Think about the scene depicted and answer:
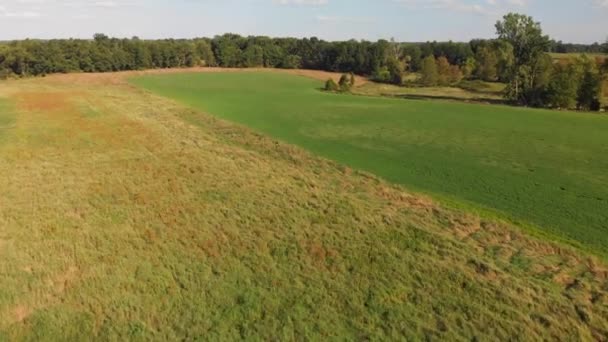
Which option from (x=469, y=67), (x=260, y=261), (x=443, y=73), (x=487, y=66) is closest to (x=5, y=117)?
(x=260, y=261)

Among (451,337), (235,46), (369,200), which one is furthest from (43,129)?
(235,46)

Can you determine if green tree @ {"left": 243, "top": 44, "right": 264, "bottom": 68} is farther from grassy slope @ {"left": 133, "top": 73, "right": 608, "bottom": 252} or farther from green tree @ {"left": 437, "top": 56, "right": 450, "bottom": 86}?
grassy slope @ {"left": 133, "top": 73, "right": 608, "bottom": 252}

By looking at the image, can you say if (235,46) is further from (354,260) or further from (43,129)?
(354,260)

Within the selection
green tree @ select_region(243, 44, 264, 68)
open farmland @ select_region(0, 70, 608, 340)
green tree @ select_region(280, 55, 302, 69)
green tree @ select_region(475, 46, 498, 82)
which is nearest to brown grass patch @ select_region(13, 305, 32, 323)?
open farmland @ select_region(0, 70, 608, 340)

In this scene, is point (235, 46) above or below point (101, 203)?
above

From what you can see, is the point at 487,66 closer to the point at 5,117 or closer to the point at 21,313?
the point at 5,117

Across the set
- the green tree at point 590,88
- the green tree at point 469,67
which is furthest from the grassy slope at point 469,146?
the green tree at point 469,67
